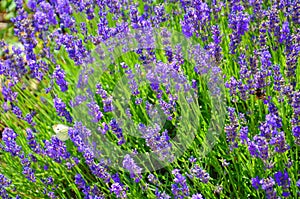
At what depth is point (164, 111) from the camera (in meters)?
2.40

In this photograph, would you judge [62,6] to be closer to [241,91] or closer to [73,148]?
[73,148]

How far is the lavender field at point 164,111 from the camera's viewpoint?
227cm

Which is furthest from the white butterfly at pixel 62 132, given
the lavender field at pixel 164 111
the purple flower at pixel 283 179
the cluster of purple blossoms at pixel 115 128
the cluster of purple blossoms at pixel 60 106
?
the purple flower at pixel 283 179

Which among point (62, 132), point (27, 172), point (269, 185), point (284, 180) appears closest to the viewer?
point (269, 185)

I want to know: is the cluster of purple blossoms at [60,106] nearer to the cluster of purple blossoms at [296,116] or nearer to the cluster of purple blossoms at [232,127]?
the cluster of purple blossoms at [232,127]

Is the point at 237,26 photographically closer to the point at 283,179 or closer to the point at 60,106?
the point at 283,179

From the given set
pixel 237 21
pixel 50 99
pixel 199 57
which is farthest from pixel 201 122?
pixel 50 99

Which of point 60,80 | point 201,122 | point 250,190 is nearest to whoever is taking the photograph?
point 250,190

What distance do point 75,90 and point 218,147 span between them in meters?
1.16

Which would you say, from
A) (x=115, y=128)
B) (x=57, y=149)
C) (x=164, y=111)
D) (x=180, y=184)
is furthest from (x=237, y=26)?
(x=57, y=149)

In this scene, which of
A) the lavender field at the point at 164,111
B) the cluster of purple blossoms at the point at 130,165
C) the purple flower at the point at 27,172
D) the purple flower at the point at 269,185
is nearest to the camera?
A: the purple flower at the point at 269,185

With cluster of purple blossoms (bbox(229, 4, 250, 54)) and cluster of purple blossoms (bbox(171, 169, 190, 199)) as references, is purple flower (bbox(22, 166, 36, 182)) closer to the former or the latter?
cluster of purple blossoms (bbox(171, 169, 190, 199))

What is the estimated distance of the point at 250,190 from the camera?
2510 mm

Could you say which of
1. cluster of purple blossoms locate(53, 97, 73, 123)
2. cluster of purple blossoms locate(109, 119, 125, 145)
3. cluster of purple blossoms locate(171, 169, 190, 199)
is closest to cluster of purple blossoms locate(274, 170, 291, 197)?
A: cluster of purple blossoms locate(171, 169, 190, 199)
